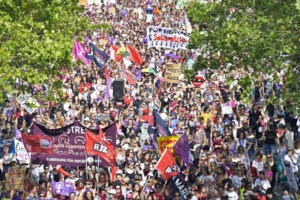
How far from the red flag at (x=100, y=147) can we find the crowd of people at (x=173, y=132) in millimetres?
434

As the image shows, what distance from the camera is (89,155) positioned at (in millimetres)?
24406

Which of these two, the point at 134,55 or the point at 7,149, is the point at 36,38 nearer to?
the point at 7,149

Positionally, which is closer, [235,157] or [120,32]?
[235,157]

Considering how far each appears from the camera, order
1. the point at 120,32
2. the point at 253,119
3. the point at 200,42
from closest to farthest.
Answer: the point at 200,42 < the point at 253,119 < the point at 120,32

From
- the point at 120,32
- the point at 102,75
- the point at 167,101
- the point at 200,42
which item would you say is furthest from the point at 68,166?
the point at 120,32

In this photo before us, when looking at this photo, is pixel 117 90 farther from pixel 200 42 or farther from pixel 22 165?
pixel 22 165

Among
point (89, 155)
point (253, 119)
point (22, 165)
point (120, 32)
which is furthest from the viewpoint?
point (120, 32)

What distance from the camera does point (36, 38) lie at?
24406mm

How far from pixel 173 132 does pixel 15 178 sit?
24.7ft

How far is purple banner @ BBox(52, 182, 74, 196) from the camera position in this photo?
2302 cm

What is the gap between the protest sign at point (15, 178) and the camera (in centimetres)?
2225

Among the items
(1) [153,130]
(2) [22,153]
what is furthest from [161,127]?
(2) [22,153]

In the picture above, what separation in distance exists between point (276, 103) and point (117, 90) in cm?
1144

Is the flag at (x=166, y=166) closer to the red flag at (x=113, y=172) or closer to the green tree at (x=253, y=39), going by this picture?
the red flag at (x=113, y=172)
